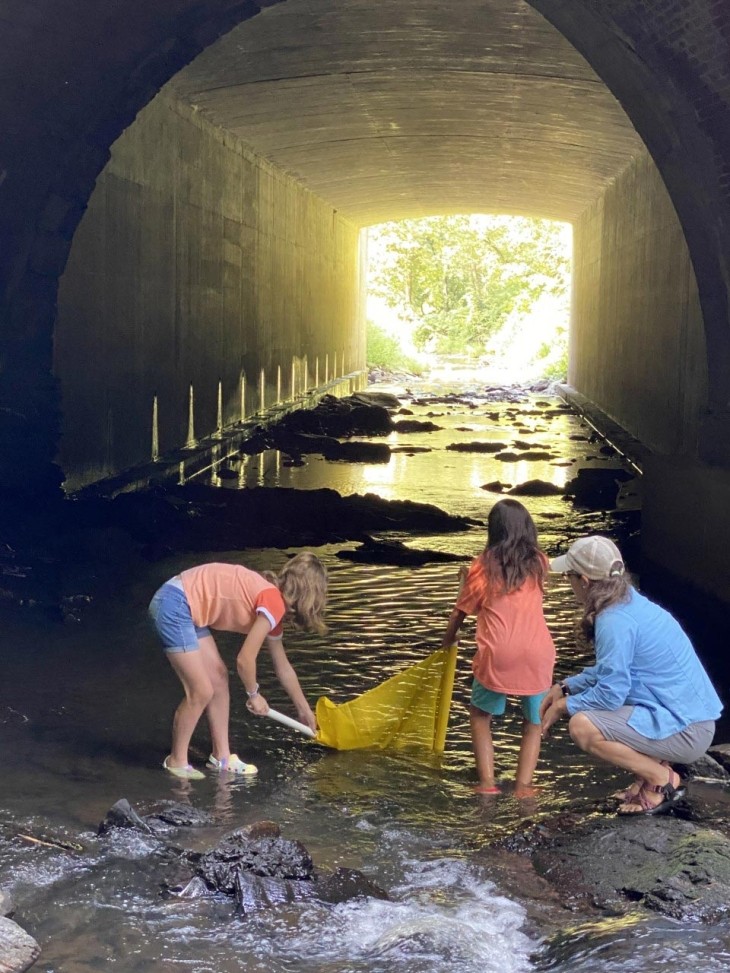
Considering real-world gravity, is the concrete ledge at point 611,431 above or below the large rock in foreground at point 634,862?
above

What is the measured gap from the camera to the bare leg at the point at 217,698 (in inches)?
213

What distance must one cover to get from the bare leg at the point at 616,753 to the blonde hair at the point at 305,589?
1160mm

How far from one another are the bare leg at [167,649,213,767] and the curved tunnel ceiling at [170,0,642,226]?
28.4ft

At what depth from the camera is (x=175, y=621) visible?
5.30 meters

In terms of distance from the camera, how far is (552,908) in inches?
167

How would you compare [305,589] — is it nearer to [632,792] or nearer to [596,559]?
[596,559]

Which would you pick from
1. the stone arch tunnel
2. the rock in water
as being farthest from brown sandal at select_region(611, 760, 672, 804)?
the stone arch tunnel

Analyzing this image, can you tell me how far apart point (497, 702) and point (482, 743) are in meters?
0.21

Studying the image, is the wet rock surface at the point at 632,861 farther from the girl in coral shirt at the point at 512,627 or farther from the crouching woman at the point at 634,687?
the girl in coral shirt at the point at 512,627

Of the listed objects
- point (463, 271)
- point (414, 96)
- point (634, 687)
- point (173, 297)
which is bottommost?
point (634, 687)

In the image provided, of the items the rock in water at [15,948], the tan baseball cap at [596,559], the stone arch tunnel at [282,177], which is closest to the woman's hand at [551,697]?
the tan baseball cap at [596,559]

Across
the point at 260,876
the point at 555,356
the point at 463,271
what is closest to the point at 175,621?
the point at 260,876

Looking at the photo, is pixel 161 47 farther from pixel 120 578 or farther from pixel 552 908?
pixel 552 908

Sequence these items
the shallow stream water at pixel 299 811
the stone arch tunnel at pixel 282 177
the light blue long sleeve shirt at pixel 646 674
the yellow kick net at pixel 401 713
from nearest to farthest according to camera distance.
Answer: the shallow stream water at pixel 299 811
the light blue long sleeve shirt at pixel 646 674
the yellow kick net at pixel 401 713
the stone arch tunnel at pixel 282 177
